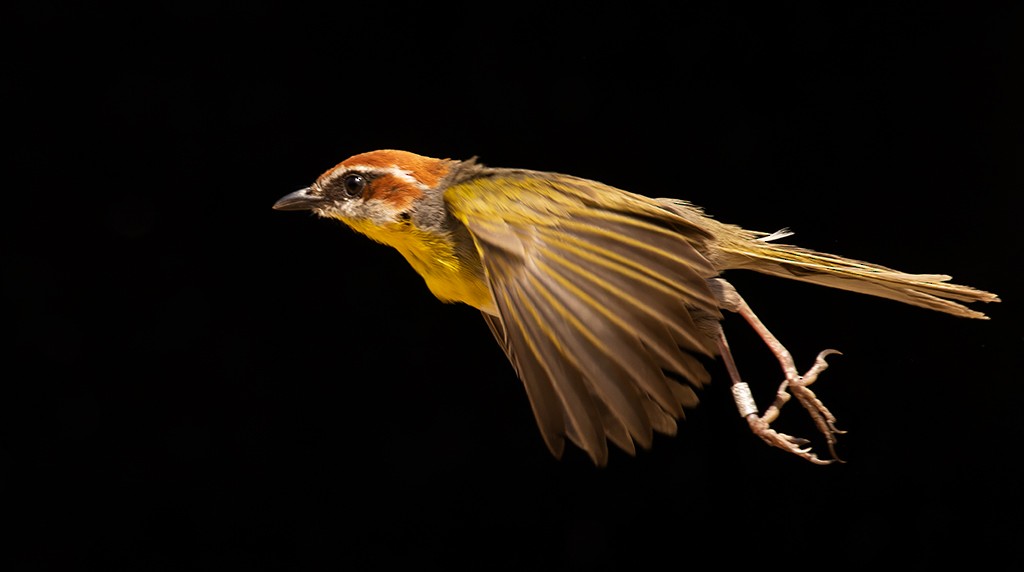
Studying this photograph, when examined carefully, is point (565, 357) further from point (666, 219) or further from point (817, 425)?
point (817, 425)

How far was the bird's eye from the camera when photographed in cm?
303

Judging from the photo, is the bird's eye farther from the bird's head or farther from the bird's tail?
the bird's tail

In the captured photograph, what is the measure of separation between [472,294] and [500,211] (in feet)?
1.08

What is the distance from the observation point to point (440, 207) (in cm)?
291

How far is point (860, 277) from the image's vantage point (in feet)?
9.34

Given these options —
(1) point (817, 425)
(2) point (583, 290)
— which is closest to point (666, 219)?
(2) point (583, 290)

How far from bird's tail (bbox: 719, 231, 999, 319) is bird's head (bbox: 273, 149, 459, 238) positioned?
32.7 inches

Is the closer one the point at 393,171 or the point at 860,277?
the point at 860,277

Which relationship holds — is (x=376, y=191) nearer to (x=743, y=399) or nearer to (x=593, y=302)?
(x=593, y=302)

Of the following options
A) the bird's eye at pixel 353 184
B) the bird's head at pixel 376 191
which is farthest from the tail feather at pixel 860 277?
the bird's eye at pixel 353 184

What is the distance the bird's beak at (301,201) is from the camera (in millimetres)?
3104

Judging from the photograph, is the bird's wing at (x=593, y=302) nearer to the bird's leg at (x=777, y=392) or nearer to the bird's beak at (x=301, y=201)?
the bird's leg at (x=777, y=392)

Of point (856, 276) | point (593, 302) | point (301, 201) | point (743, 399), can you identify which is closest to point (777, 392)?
point (743, 399)

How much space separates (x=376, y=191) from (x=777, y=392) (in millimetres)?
1229
